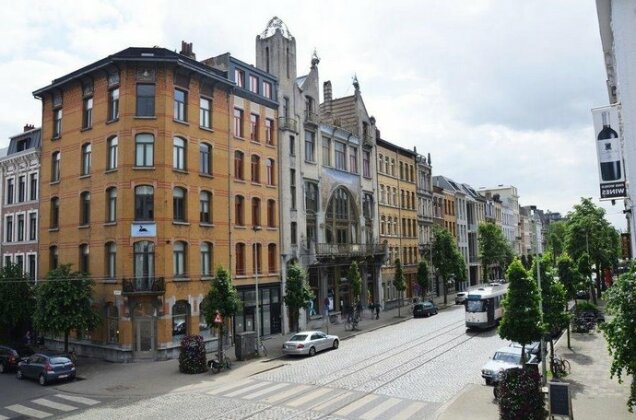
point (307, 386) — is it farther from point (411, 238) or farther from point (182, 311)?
point (411, 238)

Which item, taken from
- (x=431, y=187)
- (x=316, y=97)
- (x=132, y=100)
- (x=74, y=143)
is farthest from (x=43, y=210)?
(x=431, y=187)

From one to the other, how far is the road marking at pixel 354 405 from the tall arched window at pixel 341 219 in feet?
90.1

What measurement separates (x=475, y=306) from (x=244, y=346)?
17.4 meters

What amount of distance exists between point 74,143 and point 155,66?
8452mm

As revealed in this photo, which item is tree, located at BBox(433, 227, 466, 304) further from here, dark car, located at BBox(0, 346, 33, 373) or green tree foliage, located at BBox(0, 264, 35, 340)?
dark car, located at BBox(0, 346, 33, 373)

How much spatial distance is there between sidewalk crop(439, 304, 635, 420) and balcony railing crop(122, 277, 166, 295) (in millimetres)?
18356

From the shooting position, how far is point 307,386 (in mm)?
23469

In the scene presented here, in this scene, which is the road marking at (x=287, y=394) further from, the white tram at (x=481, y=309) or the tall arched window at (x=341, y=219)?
the tall arched window at (x=341, y=219)

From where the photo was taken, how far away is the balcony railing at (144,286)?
31422 mm

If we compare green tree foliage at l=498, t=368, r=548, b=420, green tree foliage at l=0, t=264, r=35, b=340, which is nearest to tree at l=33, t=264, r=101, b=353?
green tree foliage at l=0, t=264, r=35, b=340

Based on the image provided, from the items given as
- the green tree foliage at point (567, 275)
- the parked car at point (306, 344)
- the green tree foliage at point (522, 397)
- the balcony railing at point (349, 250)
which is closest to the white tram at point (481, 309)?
the green tree foliage at point (567, 275)

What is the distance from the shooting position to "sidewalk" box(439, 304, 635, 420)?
1811 centimetres

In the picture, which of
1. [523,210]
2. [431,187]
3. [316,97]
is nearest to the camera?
[316,97]

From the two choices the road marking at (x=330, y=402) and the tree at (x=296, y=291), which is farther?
the tree at (x=296, y=291)
